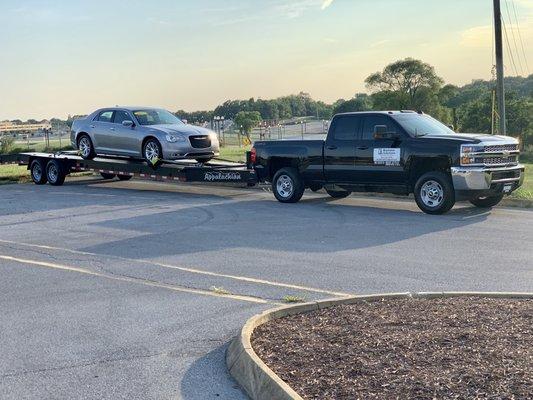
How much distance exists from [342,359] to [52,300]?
388 cm

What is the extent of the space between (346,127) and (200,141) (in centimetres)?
474

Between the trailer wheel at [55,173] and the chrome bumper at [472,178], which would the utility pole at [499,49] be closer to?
the chrome bumper at [472,178]

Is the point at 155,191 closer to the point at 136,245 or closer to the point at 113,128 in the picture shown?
the point at 113,128

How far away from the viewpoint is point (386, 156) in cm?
1388

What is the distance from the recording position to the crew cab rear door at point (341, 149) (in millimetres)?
14492

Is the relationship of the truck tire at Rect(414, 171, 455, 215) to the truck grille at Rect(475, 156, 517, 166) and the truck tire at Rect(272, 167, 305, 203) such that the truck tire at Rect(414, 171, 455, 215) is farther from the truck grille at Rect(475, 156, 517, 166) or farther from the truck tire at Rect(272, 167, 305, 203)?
the truck tire at Rect(272, 167, 305, 203)

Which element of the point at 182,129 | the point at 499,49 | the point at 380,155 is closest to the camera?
the point at 380,155

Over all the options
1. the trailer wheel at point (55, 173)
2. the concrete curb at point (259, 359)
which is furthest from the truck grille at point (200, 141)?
the concrete curb at point (259, 359)

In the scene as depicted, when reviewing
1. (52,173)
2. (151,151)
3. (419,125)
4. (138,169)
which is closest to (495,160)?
(419,125)

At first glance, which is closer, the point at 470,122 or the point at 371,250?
the point at 371,250

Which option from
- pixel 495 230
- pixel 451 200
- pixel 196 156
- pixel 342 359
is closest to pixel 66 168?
pixel 196 156

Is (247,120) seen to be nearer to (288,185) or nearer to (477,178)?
(288,185)

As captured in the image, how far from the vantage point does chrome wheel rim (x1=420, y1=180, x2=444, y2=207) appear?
1310cm

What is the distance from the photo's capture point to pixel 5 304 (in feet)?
23.7
